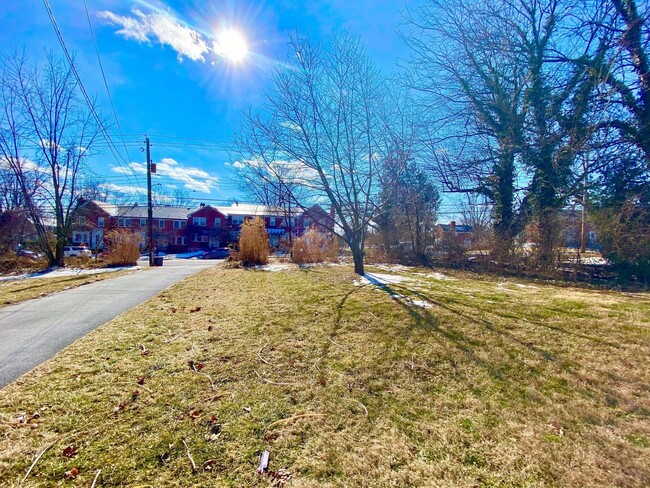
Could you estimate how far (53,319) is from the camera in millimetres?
4430

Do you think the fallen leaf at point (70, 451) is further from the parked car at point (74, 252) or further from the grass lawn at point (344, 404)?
the parked car at point (74, 252)

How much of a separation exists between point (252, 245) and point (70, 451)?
37.0 feet

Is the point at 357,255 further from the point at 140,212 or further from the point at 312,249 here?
the point at 140,212

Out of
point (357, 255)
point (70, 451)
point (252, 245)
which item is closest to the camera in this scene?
point (70, 451)

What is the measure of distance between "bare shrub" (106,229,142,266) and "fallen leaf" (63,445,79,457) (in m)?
15.3

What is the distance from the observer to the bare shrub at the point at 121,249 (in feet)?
46.3

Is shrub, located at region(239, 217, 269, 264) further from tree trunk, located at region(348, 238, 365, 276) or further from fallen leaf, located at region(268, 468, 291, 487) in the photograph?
fallen leaf, located at region(268, 468, 291, 487)

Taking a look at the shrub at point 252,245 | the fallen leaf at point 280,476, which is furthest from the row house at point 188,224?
the fallen leaf at point 280,476

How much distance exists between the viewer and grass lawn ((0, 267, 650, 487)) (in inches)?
60.6

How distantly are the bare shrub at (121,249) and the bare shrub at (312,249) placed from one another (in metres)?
8.76

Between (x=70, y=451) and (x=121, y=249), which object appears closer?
(x=70, y=451)

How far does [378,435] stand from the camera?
1.82 metres

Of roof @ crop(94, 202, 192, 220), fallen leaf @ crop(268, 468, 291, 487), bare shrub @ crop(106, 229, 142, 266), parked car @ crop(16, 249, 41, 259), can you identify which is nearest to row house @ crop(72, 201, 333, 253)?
roof @ crop(94, 202, 192, 220)

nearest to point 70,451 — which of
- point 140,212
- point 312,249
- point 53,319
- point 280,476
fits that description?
point 280,476
